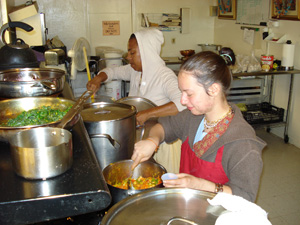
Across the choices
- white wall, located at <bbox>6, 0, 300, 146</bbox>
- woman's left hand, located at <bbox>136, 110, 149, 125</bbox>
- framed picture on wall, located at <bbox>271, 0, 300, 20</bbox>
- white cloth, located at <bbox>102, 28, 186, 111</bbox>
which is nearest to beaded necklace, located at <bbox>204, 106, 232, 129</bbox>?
woman's left hand, located at <bbox>136, 110, 149, 125</bbox>

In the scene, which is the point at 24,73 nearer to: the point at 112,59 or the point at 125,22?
the point at 112,59

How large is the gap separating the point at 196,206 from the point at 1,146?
76 cm

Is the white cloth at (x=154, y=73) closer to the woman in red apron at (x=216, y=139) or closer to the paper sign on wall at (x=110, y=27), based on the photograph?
the woman in red apron at (x=216, y=139)

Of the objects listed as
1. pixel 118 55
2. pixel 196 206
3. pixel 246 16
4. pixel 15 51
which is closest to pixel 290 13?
pixel 246 16

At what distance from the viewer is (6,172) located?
1.02m

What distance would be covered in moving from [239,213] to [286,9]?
12.9ft

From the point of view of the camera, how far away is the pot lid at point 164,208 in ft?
2.97

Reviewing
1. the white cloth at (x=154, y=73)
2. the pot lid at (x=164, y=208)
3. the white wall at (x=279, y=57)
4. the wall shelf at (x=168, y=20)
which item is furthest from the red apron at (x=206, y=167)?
the wall shelf at (x=168, y=20)

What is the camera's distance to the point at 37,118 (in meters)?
1.46

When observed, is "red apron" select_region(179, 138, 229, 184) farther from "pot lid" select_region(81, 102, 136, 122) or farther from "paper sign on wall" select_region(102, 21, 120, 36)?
"paper sign on wall" select_region(102, 21, 120, 36)

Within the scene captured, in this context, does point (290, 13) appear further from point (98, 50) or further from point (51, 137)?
point (51, 137)

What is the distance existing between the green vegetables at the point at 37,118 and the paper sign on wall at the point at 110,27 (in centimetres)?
432

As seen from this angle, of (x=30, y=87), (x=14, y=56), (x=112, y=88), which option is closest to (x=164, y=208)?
(x=30, y=87)

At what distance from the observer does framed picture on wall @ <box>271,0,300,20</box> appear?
396 cm
